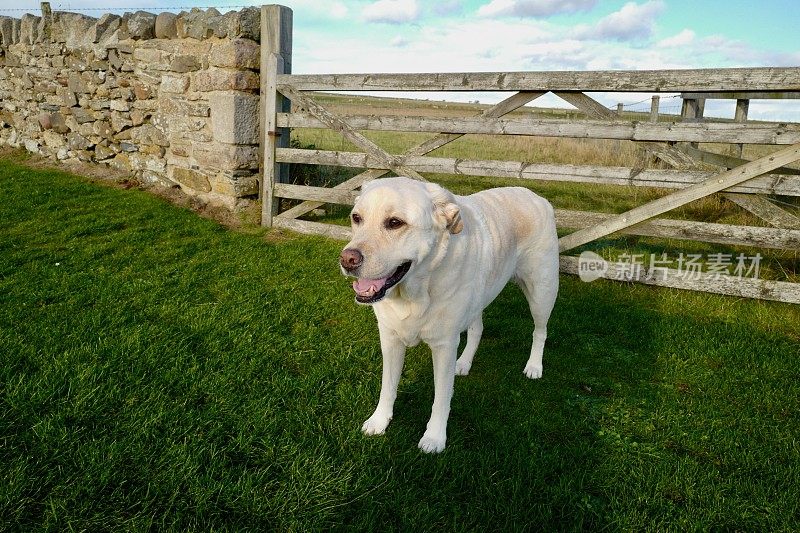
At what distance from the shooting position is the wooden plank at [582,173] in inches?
189

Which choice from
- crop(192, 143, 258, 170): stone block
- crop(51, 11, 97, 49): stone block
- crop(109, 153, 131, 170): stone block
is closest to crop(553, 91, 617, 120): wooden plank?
crop(192, 143, 258, 170): stone block

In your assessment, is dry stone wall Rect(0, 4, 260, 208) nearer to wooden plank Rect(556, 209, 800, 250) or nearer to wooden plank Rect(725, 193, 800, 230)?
wooden plank Rect(556, 209, 800, 250)

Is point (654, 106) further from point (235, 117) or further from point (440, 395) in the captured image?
point (440, 395)

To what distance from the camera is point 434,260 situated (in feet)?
8.28

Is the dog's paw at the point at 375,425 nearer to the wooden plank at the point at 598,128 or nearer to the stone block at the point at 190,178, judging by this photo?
the wooden plank at the point at 598,128

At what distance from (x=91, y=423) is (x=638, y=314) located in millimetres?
4595

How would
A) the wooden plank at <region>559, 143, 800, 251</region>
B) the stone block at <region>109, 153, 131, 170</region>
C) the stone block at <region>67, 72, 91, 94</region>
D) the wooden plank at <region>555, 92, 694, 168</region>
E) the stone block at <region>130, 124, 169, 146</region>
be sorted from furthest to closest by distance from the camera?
the stone block at <region>67, 72, 91, 94</region>, the stone block at <region>109, 153, 131, 170</region>, the stone block at <region>130, 124, 169, 146</region>, the wooden plank at <region>555, 92, 694, 168</region>, the wooden plank at <region>559, 143, 800, 251</region>

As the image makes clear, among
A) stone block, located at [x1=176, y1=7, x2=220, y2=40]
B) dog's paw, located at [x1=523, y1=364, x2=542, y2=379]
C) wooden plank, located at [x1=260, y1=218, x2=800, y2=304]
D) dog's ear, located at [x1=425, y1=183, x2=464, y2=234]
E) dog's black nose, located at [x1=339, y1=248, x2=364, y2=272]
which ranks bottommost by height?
dog's paw, located at [x1=523, y1=364, x2=542, y2=379]

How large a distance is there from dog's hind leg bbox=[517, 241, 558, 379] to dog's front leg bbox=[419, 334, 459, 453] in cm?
107

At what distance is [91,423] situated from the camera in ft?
9.03

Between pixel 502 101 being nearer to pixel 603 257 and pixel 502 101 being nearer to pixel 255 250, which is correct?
pixel 603 257

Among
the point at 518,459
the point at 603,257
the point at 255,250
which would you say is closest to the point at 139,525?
the point at 518,459

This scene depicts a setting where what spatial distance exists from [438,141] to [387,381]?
148 inches

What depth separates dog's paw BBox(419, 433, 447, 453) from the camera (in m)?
2.86
